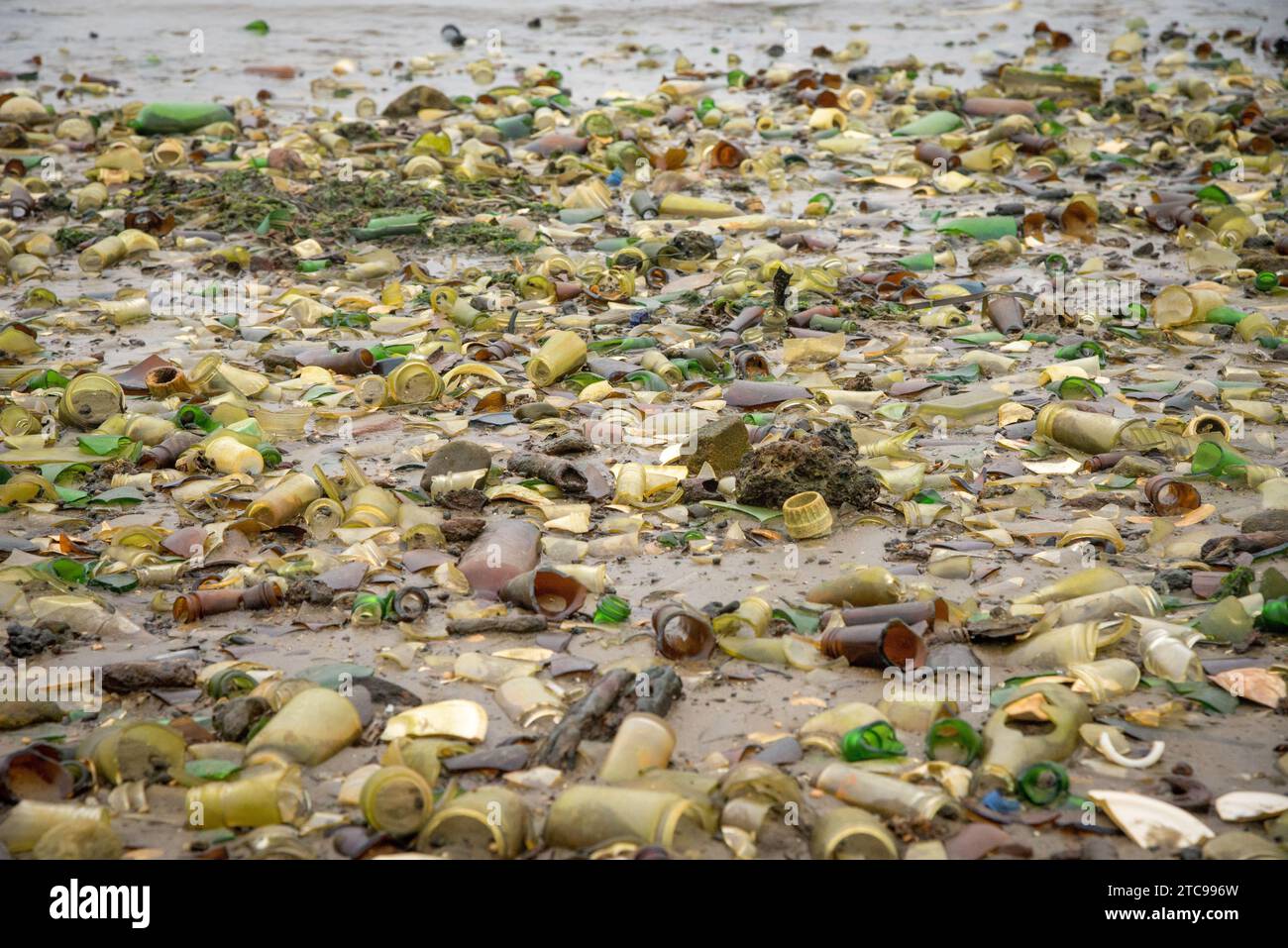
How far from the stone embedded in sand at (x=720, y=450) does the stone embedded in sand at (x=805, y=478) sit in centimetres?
24

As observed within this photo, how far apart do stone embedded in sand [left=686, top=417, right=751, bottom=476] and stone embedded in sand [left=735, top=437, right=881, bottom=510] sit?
0.78 ft

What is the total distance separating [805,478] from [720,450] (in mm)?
393

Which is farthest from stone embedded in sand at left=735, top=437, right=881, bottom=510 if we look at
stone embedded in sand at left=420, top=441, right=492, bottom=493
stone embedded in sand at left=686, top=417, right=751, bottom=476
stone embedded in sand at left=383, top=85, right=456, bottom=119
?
stone embedded in sand at left=383, top=85, right=456, bottom=119

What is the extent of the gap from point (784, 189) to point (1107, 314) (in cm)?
265

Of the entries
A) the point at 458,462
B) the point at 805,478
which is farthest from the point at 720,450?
the point at 458,462

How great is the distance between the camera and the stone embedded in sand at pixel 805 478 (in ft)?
12.5

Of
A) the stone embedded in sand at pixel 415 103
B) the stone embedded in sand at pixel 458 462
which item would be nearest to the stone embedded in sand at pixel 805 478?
the stone embedded in sand at pixel 458 462

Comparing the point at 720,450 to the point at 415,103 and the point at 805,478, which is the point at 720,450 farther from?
the point at 415,103

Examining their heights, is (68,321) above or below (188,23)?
below

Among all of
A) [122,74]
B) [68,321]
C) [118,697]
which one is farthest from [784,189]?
[122,74]

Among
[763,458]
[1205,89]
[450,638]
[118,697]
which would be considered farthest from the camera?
[1205,89]

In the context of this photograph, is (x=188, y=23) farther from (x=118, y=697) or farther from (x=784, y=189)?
(x=118, y=697)

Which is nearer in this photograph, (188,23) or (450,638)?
(450,638)

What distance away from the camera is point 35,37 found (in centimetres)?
1238
